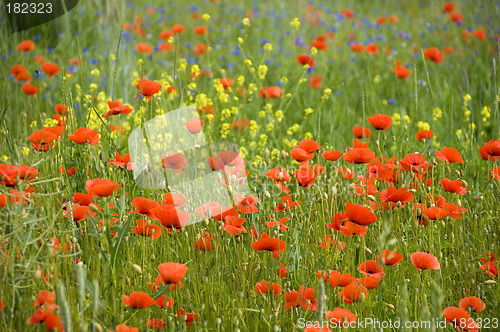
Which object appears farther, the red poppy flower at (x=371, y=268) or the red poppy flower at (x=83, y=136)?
the red poppy flower at (x=83, y=136)


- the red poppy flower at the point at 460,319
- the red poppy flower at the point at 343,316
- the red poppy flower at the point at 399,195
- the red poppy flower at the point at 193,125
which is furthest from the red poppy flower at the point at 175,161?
the red poppy flower at the point at 460,319

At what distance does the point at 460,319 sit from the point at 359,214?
0.40m

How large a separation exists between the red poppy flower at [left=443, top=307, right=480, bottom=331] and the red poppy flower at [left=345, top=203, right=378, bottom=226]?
1.09ft

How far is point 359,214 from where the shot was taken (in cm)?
174

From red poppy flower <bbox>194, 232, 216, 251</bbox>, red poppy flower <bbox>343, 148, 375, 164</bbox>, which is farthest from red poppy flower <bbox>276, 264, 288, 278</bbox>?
red poppy flower <bbox>343, 148, 375, 164</bbox>

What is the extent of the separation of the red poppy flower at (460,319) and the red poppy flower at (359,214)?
1.09 feet

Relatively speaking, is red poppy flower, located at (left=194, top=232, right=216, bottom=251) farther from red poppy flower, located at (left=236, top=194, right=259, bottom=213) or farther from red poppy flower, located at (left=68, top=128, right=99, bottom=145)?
red poppy flower, located at (left=68, top=128, right=99, bottom=145)

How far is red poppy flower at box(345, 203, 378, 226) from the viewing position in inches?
67.5

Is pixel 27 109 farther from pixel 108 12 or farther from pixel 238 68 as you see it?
pixel 238 68

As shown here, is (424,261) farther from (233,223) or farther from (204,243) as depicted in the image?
(204,243)

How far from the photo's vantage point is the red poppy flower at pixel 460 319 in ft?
5.05

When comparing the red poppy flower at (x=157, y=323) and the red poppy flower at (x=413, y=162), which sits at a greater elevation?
the red poppy flower at (x=413, y=162)

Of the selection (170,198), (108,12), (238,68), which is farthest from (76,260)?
(238,68)

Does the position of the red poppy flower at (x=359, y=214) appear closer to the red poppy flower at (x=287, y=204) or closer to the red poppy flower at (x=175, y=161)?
the red poppy flower at (x=287, y=204)
